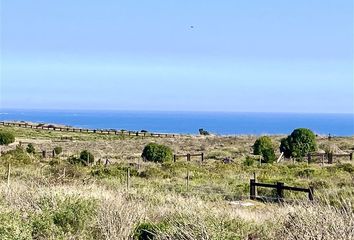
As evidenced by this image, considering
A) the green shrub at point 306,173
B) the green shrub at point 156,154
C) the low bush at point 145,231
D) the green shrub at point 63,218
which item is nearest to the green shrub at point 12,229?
the green shrub at point 63,218

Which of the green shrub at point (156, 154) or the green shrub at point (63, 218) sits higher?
the green shrub at point (63, 218)

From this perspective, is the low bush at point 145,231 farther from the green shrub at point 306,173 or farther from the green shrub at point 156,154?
the green shrub at point 156,154

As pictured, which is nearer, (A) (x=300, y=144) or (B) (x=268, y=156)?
(B) (x=268, y=156)

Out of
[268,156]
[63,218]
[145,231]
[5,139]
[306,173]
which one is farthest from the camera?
[5,139]

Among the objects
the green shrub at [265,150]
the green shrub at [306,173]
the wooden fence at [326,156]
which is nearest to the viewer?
the green shrub at [306,173]

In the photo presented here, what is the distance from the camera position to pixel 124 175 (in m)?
28.8

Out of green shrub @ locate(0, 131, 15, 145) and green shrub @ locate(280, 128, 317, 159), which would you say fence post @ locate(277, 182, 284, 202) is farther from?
green shrub @ locate(0, 131, 15, 145)

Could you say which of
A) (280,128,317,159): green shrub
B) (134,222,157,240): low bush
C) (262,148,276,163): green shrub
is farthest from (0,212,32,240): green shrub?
(280,128,317,159): green shrub

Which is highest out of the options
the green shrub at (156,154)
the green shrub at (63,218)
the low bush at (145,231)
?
the green shrub at (63,218)

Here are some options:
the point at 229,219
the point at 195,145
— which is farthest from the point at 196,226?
the point at 195,145

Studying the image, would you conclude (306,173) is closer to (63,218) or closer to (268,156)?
(268,156)

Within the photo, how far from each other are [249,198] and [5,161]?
14.9m

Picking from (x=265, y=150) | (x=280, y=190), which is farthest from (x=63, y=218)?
(x=265, y=150)

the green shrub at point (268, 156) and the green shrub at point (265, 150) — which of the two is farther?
the green shrub at point (265, 150)
